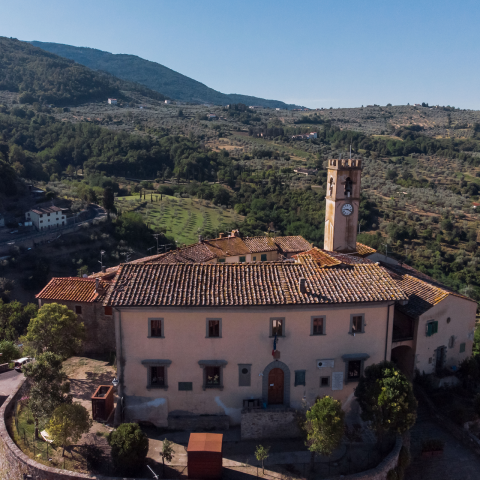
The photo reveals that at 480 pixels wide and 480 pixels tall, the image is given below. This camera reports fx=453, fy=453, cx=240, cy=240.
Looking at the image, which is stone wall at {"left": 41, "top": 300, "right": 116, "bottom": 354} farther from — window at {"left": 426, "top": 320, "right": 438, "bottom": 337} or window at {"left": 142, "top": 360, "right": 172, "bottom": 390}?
window at {"left": 426, "top": 320, "right": 438, "bottom": 337}

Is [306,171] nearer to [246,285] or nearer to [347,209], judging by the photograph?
[347,209]

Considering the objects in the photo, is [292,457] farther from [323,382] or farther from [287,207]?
[287,207]

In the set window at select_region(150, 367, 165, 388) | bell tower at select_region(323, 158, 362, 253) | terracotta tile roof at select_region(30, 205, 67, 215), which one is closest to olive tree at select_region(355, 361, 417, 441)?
window at select_region(150, 367, 165, 388)

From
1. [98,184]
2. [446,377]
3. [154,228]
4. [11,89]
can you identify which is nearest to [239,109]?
[11,89]

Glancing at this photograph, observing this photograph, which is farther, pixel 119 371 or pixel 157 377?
pixel 157 377

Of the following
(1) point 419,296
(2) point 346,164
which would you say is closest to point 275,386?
(1) point 419,296

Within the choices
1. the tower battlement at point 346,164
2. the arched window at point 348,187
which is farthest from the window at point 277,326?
the tower battlement at point 346,164

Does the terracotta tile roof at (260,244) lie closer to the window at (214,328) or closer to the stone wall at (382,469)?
the window at (214,328)
